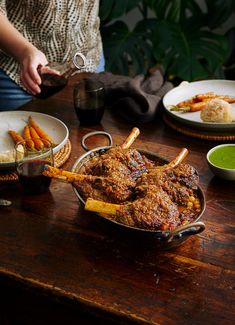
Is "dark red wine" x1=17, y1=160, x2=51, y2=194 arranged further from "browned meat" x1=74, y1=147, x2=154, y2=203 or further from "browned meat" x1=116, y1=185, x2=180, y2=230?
"browned meat" x1=116, y1=185, x2=180, y2=230

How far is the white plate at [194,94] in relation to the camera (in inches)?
63.0

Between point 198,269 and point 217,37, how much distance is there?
2.33 metres

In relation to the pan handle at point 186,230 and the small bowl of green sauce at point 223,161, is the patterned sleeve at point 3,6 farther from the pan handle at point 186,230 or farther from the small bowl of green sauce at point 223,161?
the pan handle at point 186,230

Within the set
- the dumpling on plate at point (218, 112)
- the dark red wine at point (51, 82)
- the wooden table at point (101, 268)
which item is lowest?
the wooden table at point (101, 268)

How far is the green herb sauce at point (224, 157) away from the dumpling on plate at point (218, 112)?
20 cm

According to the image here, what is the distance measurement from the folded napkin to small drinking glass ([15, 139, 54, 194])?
0.49 metres

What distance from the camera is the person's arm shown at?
1.61 metres

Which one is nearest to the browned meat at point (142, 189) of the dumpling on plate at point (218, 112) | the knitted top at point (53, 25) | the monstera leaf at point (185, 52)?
the dumpling on plate at point (218, 112)

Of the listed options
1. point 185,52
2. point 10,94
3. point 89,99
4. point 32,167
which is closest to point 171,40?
point 185,52

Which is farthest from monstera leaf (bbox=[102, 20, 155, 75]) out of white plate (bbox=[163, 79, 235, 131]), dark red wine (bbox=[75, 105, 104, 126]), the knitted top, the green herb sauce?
the green herb sauce

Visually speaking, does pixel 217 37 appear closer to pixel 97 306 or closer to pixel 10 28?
pixel 10 28

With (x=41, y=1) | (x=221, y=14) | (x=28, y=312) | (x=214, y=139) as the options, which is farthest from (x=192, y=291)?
(x=221, y=14)

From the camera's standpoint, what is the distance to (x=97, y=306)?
988mm

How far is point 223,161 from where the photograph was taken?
1392 mm
